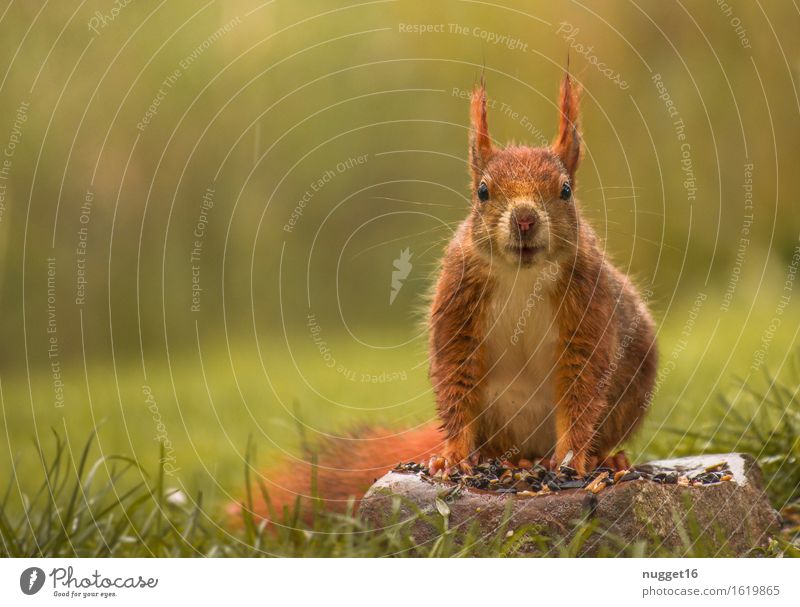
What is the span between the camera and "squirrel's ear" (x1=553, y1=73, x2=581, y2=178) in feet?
9.17

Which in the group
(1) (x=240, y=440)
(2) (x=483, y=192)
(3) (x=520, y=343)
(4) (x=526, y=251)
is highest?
(2) (x=483, y=192)

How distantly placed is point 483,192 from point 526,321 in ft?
1.20

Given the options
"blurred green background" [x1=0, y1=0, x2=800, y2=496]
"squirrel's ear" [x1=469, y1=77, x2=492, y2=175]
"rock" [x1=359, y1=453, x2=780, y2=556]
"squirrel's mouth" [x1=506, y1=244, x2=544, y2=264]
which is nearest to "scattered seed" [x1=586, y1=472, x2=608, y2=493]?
"rock" [x1=359, y1=453, x2=780, y2=556]

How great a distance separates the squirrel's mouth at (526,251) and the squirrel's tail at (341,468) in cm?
80

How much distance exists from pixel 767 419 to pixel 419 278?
1353 mm

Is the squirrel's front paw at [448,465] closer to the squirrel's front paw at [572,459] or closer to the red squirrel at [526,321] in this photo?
the red squirrel at [526,321]

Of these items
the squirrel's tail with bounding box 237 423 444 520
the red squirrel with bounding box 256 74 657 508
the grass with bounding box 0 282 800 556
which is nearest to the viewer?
the red squirrel with bounding box 256 74 657 508

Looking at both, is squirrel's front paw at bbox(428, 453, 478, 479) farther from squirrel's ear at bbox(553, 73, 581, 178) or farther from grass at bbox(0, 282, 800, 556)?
squirrel's ear at bbox(553, 73, 581, 178)

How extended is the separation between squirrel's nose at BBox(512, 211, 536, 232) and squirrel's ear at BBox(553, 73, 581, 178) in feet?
0.71

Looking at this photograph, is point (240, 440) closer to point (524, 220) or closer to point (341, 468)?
point (341, 468)

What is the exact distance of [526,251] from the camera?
8.95 feet

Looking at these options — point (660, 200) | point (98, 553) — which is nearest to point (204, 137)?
point (660, 200)

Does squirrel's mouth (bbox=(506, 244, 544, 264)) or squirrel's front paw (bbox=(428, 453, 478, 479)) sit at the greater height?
squirrel's mouth (bbox=(506, 244, 544, 264))

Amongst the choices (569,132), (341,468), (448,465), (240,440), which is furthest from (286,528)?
(240,440)
